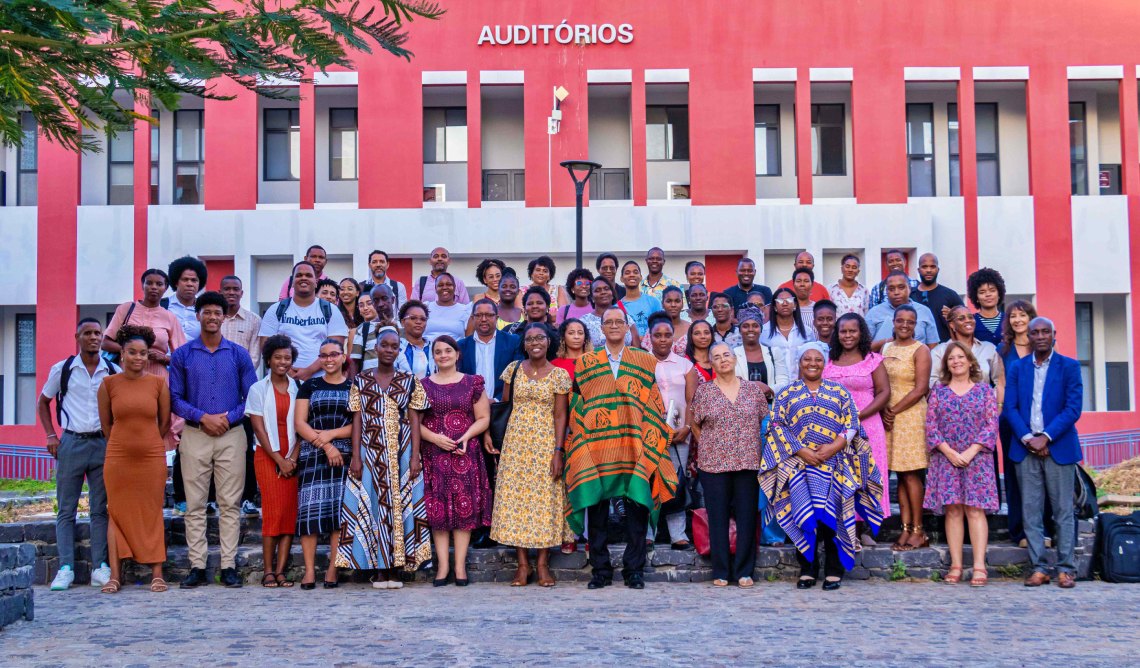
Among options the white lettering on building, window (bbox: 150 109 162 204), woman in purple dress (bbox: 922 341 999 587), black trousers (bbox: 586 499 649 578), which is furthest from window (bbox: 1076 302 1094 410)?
window (bbox: 150 109 162 204)

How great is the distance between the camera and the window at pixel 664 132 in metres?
20.2

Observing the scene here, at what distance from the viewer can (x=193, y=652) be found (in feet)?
21.2

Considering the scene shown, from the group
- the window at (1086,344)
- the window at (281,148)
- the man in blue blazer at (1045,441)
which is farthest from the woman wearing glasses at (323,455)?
the window at (1086,344)

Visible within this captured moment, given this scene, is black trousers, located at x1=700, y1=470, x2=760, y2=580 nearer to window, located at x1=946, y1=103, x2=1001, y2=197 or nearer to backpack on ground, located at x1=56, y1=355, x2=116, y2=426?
backpack on ground, located at x1=56, y1=355, x2=116, y2=426

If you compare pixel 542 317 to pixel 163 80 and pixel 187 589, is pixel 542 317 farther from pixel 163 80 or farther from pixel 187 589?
pixel 163 80

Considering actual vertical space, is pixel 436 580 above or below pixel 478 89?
below

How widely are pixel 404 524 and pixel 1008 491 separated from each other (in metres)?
4.97

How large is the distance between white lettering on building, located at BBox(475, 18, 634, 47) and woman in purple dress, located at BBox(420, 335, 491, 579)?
11002mm

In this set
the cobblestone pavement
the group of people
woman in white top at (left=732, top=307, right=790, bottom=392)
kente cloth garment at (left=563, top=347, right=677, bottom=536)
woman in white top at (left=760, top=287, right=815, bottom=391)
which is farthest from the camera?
woman in white top at (left=760, top=287, right=815, bottom=391)

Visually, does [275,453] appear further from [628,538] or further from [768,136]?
[768,136]

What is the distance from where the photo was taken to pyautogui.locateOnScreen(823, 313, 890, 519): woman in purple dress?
8977 mm

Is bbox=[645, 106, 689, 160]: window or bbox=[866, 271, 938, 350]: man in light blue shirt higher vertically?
bbox=[645, 106, 689, 160]: window

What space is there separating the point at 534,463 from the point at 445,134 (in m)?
12.6

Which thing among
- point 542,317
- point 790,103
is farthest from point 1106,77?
point 542,317
